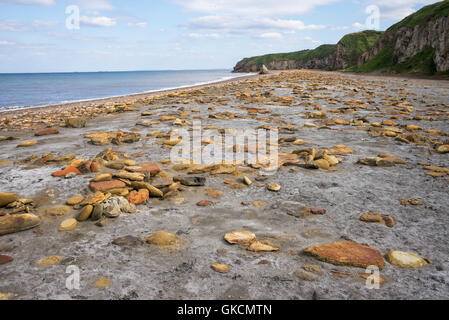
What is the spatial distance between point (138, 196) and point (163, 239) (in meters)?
0.89

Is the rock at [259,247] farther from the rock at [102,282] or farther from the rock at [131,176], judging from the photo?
the rock at [131,176]

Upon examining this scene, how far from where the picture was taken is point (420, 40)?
3247 cm

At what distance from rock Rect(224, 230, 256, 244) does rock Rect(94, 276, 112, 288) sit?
921 millimetres

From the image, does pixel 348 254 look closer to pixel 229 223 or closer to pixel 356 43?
pixel 229 223

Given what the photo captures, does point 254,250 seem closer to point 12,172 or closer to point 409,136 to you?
point 12,172

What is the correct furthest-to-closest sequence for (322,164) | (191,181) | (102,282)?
(322,164) → (191,181) → (102,282)

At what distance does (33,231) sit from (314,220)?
247cm

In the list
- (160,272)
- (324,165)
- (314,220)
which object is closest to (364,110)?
(324,165)

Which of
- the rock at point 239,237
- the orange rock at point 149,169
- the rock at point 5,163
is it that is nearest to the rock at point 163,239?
the rock at point 239,237

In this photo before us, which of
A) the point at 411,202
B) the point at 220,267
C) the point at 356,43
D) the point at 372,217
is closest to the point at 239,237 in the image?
the point at 220,267

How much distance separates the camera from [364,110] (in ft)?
28.5

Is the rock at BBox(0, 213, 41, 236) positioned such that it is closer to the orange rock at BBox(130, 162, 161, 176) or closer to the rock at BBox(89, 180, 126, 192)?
the rock at BBox(89, 180, 126, 192)

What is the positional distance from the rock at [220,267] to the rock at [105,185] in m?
1.69
